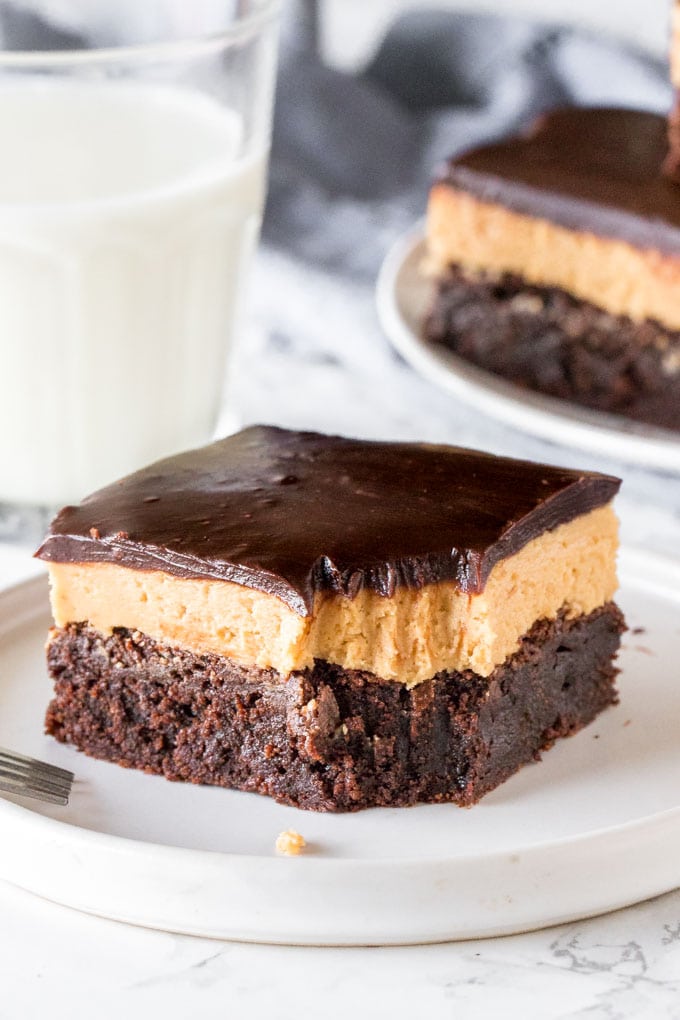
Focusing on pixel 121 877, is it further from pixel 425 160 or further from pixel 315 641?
pixel 425 160

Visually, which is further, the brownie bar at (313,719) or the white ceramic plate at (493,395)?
the white ceramic plate at (493,395)

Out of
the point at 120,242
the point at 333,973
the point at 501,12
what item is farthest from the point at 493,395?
the point at 501,12

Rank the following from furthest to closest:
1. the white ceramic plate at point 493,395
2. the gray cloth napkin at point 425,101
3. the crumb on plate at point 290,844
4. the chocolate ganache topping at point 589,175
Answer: the gray cloth napkin at point 425,101 < the chocolate ganache topping at point 589,175 < the white ceramic plate at point 493,395 < the crumb on plate at point 290,844

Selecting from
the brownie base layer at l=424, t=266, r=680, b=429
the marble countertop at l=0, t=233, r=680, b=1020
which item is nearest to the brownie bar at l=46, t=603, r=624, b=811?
the marble countertop at l=0, t=233, r=680, b=1020

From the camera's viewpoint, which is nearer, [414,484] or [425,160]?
[414,484]

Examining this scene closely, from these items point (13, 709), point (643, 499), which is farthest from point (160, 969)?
point (643, 499)

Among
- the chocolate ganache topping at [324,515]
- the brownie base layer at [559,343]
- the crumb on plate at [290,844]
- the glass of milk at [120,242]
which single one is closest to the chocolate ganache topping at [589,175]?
the brownie base layer at [559,343]

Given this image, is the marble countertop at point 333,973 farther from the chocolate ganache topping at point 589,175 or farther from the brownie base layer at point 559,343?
the chocolate ganache topping at point 589,175
